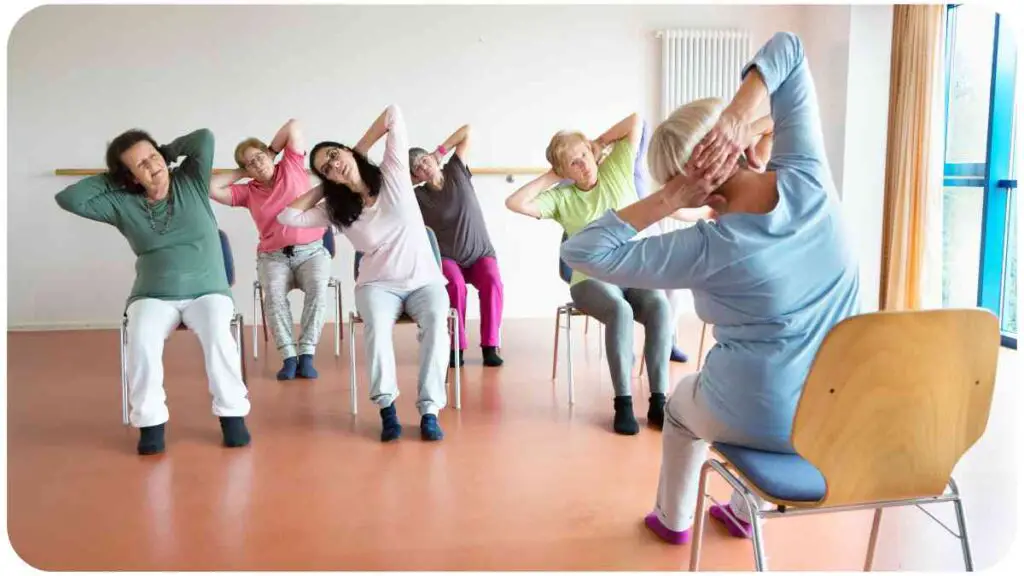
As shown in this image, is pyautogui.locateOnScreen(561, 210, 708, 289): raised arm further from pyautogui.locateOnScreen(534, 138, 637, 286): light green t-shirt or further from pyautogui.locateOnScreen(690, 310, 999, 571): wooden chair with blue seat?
pyautogui.locateOnScreen(534, 138, 637, 286): light green t-shirt

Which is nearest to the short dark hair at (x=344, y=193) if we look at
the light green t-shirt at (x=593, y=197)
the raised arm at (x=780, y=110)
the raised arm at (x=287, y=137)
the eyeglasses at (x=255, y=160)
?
the light green t-shirt at (x=593, y=197)

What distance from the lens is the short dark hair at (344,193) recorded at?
3.23 m

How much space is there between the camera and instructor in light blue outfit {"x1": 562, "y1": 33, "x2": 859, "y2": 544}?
165cm

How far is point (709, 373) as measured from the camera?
1.83 m

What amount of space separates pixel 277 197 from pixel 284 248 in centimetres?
25

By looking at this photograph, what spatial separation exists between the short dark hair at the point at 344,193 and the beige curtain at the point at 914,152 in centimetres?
310

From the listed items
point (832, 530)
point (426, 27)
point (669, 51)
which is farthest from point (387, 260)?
point (669, 51)

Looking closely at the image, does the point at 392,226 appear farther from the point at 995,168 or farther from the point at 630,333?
the point at 995,168

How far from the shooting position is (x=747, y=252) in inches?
64.1

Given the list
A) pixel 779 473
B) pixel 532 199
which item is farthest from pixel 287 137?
pixel 779 473

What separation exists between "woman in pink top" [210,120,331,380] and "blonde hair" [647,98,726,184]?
8.45 ft

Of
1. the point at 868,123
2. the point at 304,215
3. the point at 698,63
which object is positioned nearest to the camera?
the point at 304,215

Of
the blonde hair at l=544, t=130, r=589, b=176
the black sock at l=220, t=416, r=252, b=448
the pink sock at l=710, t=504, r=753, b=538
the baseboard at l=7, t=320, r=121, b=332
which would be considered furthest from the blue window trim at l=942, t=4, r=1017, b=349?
the baseboard at l=7, t=320, r=121, b=332

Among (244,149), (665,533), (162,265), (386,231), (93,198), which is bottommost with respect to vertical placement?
(665,533)
